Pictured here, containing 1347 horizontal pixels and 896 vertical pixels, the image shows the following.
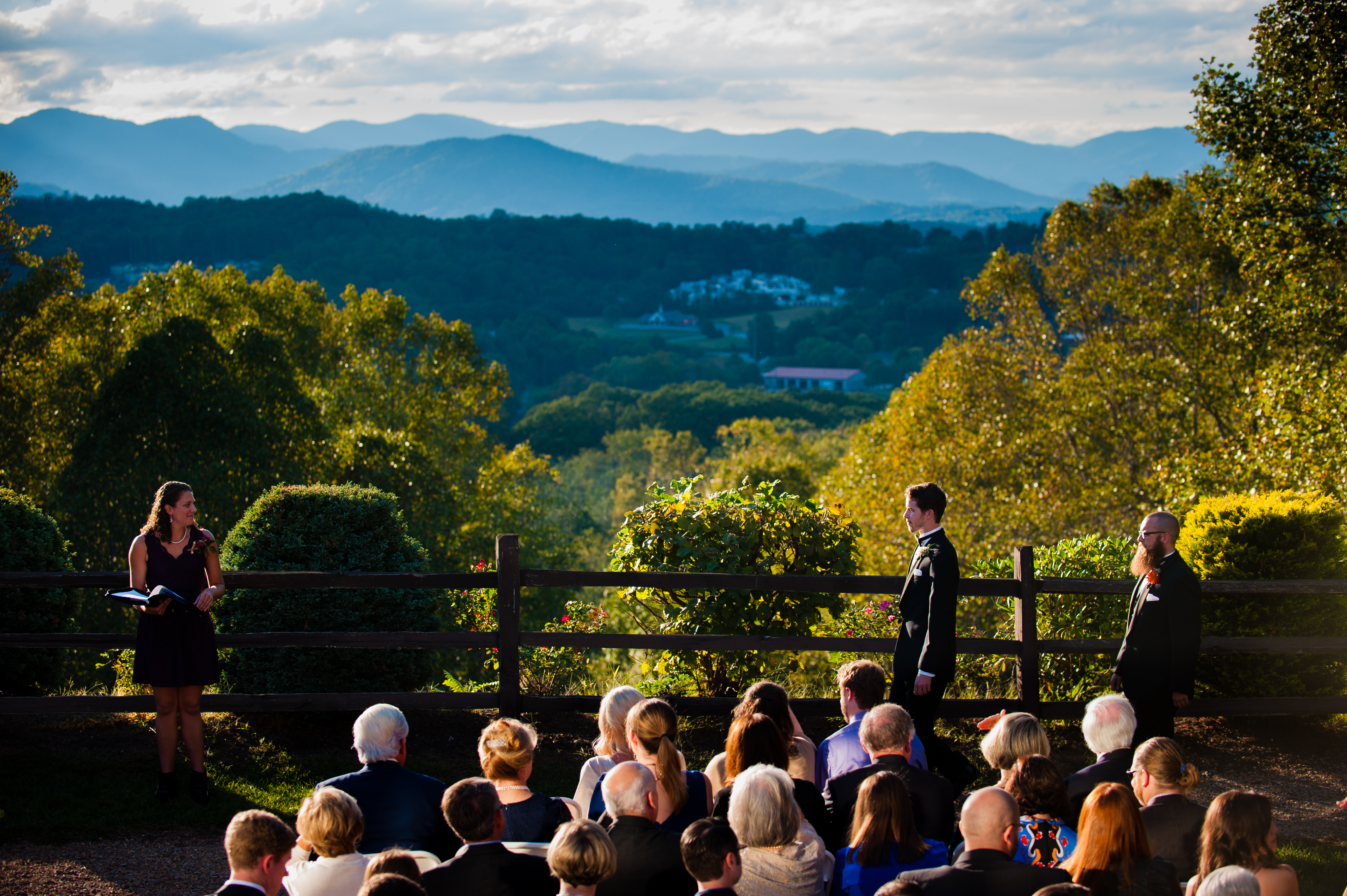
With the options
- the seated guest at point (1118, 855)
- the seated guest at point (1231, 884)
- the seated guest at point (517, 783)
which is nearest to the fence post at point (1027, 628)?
the seated guest at point (1118, 855)

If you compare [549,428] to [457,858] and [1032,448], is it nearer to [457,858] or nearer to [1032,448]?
[1032,448]

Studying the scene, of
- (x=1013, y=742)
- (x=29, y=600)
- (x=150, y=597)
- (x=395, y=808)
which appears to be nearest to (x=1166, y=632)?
(x=1013, y=742)

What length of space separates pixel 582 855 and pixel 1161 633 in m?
3.87

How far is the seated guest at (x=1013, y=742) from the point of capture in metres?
4.18

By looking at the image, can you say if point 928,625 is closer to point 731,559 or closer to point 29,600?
point 731,559

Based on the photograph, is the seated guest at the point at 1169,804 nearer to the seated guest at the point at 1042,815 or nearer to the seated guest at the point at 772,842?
the seated guest at the point at 1042,815

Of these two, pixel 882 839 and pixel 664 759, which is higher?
pixel 664 759

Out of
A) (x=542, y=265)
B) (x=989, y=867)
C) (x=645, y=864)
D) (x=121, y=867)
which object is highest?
(x=542, y=265)

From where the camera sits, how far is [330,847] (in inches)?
139

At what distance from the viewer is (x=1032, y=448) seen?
22438 mm

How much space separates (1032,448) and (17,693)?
19998mm

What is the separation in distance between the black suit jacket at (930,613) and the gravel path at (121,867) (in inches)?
151

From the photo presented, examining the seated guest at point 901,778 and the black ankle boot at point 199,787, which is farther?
the black ankle boot at point 199,787

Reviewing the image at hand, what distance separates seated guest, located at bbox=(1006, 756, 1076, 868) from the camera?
3852mm
